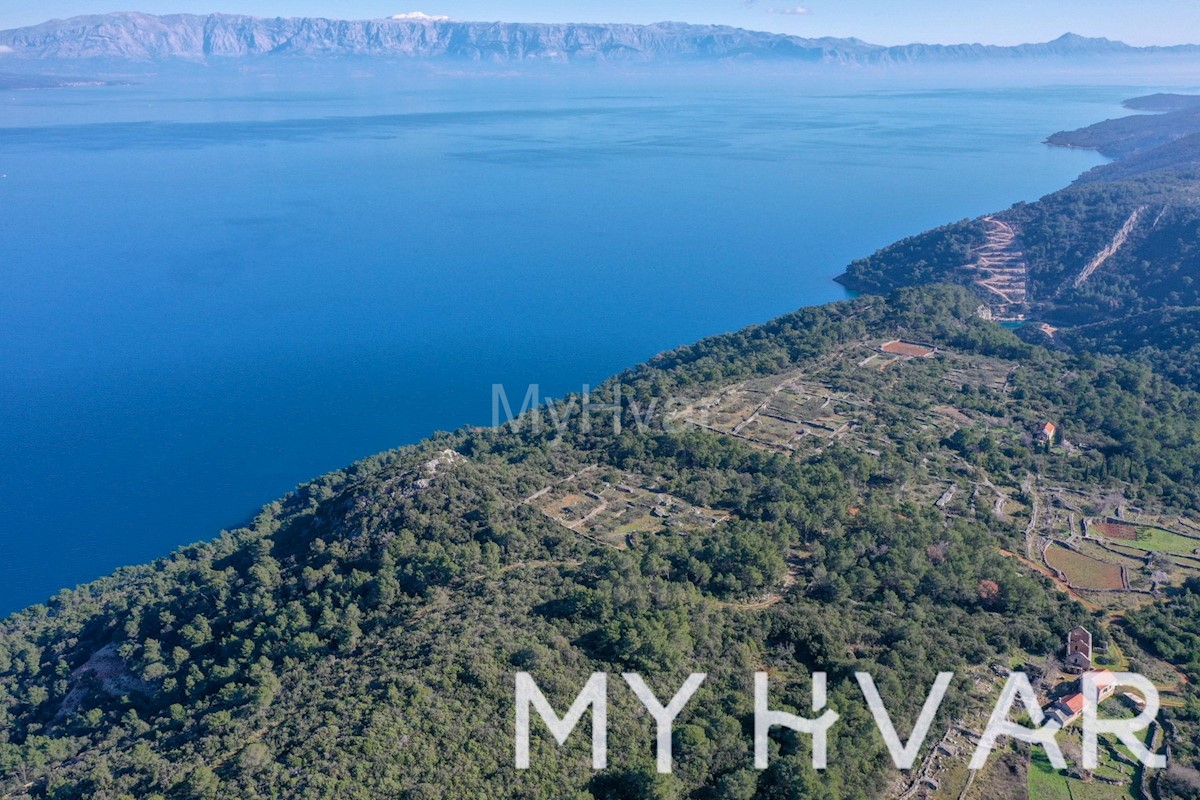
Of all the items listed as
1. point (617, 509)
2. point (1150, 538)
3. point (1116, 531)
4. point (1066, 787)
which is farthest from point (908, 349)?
point (1066, 787)

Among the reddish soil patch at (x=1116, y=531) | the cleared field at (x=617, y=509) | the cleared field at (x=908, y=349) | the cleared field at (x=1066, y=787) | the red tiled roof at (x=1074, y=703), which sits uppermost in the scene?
the cleared field at (x=908, y=349)

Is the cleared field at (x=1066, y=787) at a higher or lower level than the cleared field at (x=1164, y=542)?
lower

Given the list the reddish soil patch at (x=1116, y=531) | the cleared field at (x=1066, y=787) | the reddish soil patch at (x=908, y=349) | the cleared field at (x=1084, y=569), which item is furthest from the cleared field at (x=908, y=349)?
the cleared field at (x=1066, y=787)

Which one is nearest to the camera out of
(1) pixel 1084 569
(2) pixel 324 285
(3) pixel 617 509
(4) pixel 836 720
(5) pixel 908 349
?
(4) pixel 836 720

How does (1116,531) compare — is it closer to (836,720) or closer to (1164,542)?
(1164,542)

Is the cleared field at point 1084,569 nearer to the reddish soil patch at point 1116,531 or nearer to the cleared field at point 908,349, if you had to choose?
the reddish soil patch at point 1116,531

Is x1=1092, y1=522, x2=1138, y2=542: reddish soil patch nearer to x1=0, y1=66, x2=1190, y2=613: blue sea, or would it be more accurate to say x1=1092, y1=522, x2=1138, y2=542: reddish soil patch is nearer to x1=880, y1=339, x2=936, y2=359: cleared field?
x1=880, y1=339, x2=936, y2=359: cleared field
